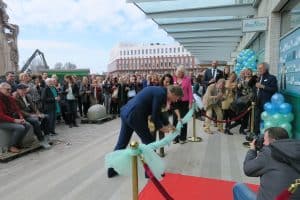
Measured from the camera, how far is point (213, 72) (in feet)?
32.8

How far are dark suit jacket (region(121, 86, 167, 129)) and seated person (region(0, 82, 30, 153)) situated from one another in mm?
3004

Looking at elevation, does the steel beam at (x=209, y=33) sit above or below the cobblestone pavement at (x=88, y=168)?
above

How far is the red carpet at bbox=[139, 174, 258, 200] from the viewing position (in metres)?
4.44

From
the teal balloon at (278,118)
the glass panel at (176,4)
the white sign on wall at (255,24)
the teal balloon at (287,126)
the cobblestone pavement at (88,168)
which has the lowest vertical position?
the cobblestone pavement at (88,168)

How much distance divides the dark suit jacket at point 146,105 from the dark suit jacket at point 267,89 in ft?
11.0

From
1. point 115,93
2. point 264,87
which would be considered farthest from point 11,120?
point 115,93

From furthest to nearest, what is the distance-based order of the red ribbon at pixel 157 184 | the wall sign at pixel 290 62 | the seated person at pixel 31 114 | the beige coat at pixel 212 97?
the beige coat at pixel 212 97
the seated person at pixel 31 114
the wall sign at pixel 290 62
the red ribbon at pixel 157 184

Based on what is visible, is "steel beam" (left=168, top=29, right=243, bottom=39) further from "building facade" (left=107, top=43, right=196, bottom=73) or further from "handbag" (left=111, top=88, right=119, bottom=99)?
"building facade" (left=107, top=43, right=196, bottom=73)

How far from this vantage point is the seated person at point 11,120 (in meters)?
6.56

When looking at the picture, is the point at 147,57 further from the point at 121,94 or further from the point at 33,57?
the point at 121,94

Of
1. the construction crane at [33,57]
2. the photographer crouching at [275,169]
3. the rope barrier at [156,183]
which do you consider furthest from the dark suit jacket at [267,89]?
the construction crane at [33,57]

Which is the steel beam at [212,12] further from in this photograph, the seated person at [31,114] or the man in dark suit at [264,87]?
the seated person at [31,114]

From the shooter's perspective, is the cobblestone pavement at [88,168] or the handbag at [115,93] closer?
the cobblestone pavement at [88,168]

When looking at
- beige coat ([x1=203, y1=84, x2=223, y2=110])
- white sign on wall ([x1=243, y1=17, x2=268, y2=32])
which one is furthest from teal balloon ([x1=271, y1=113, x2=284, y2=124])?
white sign on wall ([x1=243, y1=17, x2=268, y2=32])
